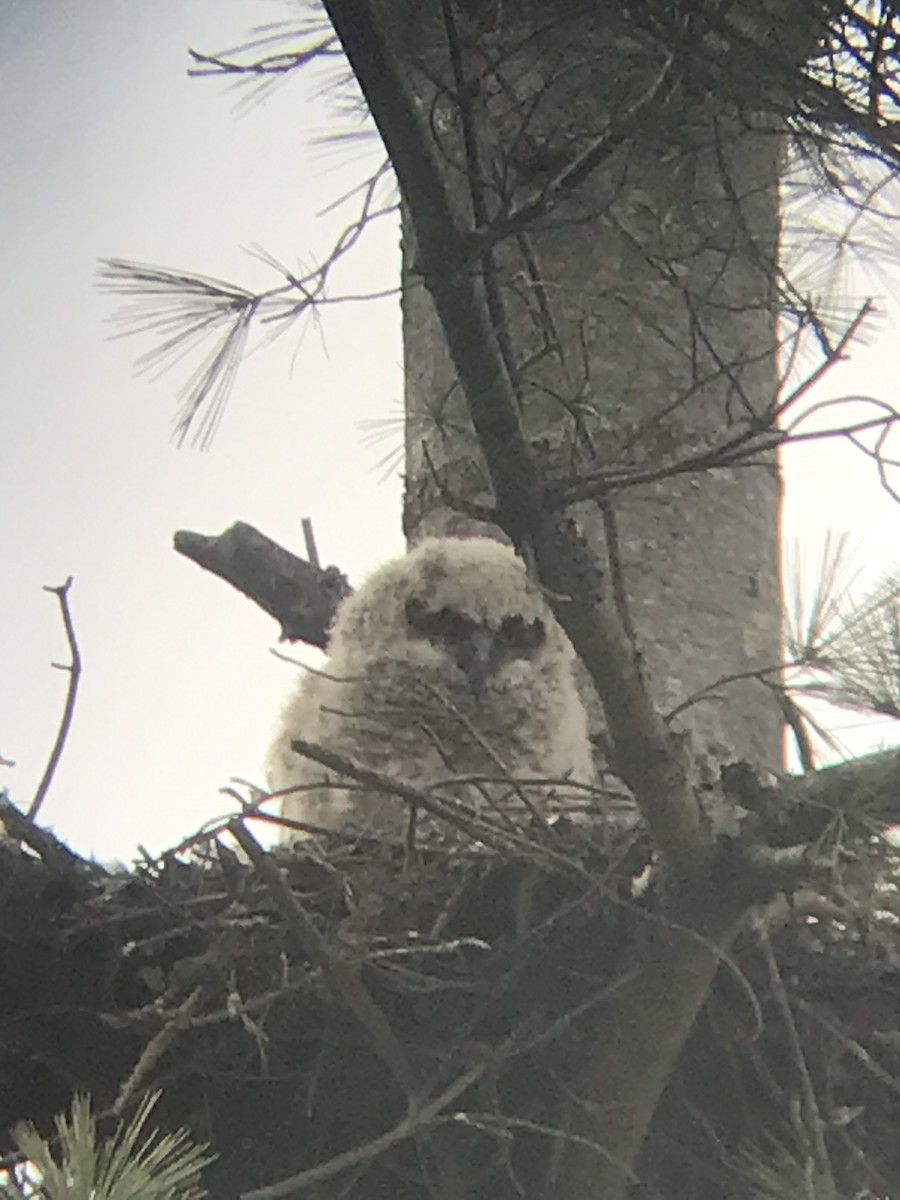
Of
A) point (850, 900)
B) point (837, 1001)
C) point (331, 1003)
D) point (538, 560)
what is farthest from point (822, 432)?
point (331, 1003)

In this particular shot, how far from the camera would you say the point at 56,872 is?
1.71 meters

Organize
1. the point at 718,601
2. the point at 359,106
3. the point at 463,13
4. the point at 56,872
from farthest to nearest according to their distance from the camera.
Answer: the point at 718,601
the point at 359,106
the point at 463,13
the point at 56,872

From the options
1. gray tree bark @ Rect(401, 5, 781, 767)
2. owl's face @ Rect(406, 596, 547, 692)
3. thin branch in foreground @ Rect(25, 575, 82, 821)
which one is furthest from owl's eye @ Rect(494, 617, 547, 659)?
thin branch in foreground @ Rect(25, 575, 82, 821)

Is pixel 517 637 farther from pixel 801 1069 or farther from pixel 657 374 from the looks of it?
pixel 801 1069

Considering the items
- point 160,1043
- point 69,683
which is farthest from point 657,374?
point 160,1043

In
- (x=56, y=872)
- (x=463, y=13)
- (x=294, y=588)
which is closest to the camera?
(x=56, y=872)

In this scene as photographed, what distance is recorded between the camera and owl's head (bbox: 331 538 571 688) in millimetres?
2562

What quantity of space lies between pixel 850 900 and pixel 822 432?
440 millimetres

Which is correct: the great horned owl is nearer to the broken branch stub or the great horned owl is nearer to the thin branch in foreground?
the broken branch stub

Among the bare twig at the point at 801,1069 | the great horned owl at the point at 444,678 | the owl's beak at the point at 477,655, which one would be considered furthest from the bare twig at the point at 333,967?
the owl's beak at the point at 477,655

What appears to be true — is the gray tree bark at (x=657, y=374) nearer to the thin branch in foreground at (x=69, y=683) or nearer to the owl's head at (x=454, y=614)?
the owl's head at (x=454, y=614)

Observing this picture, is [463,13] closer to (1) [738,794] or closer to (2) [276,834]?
(1) [738,794]

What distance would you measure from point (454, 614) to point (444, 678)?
103 millimetres

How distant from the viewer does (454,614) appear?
8.45 ft
